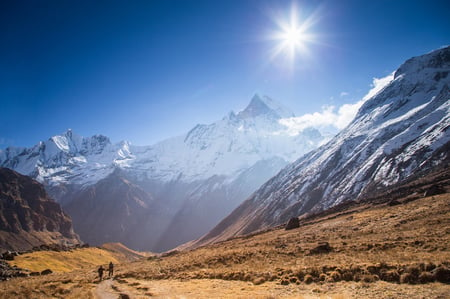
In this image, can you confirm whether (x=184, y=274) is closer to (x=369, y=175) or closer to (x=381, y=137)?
(x=369, y=175)


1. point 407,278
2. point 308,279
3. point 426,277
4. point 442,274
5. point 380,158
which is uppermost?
point 380,158

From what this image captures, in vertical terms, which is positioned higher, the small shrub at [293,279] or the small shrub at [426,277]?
the small shrub at [426,277]

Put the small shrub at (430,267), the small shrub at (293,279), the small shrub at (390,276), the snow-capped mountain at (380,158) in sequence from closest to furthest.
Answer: the small shrub at (430,267) < the small shrub at (390,276) < the small shrub at (293,279) < the snow-capped mountain at (380,158)

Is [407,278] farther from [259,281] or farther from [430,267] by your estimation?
[259,281]

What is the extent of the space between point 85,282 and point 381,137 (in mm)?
177737

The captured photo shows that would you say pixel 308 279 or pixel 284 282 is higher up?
pixel 308 279

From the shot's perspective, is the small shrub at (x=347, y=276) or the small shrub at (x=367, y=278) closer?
the small shrub at (x=367, y=278)

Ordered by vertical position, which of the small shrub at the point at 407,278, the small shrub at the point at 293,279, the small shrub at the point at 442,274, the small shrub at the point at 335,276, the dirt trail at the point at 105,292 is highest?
the small shrub at the point at 442,274

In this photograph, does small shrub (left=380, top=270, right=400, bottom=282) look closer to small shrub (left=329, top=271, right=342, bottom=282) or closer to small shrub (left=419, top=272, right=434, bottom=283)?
small shrub (left=419, top=272, right=434, bottom=283)

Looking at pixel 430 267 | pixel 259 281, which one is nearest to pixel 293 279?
pixel 259 281

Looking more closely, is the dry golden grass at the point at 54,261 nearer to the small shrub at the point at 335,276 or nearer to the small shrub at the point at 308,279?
the small shrub at the point at 308,279

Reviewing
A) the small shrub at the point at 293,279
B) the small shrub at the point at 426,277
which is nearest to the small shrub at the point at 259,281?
the small shrub at the point at 293,279

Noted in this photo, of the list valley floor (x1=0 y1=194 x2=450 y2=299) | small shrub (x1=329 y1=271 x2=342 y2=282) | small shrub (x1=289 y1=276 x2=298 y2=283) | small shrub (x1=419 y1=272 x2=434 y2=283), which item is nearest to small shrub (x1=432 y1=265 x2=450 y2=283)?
valley floor (x1=0 y1=194 x2=450 y2=299)

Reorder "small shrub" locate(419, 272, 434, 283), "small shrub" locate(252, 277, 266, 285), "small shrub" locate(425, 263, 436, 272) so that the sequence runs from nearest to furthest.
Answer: "small shrub" locate(419, 272, 434, 283) < "small shrub" locate(425, 263, 436, 272) < "small shrub" locate(252, 277, 266, 285)
